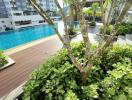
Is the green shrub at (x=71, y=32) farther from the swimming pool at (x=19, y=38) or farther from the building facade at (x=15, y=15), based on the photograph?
the building facade at (x=15, y=15)

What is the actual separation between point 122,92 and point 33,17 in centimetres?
3141

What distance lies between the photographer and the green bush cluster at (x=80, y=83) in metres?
2.37

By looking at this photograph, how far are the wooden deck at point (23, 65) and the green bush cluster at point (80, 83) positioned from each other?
8.65 feet

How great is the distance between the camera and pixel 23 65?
22.7 feet

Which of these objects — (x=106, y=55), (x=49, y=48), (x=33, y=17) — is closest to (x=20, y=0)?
(x=33, y=17)

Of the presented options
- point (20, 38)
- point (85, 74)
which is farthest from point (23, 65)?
point (20, 38)

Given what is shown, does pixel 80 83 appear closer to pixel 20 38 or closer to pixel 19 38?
pixel 20 38

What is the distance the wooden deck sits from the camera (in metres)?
5.35

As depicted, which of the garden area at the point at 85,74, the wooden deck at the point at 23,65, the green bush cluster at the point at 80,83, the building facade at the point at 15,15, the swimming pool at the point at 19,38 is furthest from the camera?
the building facade at the point at 15,15

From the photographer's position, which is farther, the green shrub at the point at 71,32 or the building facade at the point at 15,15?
the building facade at the point at 15,15

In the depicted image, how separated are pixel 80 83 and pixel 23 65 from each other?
4.70 meters

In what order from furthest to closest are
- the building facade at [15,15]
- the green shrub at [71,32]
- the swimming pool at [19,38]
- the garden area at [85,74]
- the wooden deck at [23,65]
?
the building facade at [15,15] < the swimming pool at [19,38] < the green shrub at [71,32] < the wooden deck at [23,65] < the garden area at [85,74]

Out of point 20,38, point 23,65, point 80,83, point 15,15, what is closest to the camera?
point 80,83

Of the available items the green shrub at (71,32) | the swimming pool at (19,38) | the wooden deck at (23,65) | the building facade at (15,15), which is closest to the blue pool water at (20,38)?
the swimming pool at (19,38)
